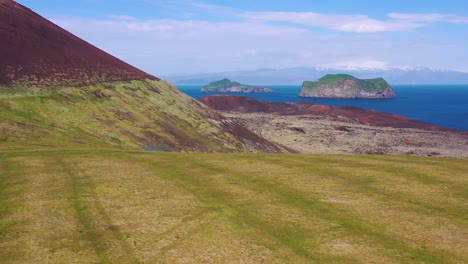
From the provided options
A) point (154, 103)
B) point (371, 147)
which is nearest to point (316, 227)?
point (154, 103)

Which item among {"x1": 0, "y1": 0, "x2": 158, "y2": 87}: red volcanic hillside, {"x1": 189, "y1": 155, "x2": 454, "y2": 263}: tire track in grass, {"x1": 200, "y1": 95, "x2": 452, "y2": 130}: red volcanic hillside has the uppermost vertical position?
{"x1": 0, "y1": 0, "x2": 158, "y2": 87}: red volcanic hillside

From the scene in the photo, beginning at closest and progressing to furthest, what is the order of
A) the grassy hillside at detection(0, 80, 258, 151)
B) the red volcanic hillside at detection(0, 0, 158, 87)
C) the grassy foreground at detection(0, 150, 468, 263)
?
the grassy foreground at detection(0, 150, 468, 263) → the grassy hillside at detection(0, 80, 258, 151) → the red volcanic hillside at detection(0, 0, 158, 87)

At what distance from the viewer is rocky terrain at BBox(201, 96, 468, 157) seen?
3802 inches

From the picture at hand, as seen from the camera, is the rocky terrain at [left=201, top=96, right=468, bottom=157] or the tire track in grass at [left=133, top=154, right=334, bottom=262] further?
the rocky terrain at [left=201, top=96, right=468, bottom=157]

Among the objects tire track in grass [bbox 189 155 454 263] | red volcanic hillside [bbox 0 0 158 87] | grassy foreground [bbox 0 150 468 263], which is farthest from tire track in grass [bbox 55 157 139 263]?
red volcanic hillside [bbox 0 0 158 87]

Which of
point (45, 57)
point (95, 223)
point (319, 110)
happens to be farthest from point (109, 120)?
point (319, 110)

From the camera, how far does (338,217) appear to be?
16.4 meters

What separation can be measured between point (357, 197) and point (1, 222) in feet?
50.2

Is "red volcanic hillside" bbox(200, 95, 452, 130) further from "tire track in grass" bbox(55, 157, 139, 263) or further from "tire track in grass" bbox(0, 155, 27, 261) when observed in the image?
"tire track in grass" bbox(55, 157, 139, 263)

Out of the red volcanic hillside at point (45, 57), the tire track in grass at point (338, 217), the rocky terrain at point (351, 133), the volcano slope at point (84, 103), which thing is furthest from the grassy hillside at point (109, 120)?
the rocky terrain at point (351, 133)

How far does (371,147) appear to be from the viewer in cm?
9919

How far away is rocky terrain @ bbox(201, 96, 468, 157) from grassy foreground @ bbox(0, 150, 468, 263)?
61.2 metres

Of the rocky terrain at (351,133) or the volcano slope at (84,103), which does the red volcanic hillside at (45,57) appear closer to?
the volcano slope at (84,103)

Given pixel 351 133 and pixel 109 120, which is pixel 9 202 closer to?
pixel 109 120
